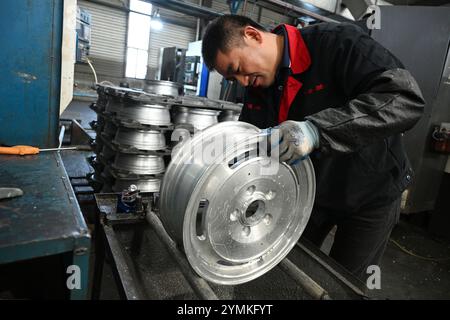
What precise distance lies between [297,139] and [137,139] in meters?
1.53

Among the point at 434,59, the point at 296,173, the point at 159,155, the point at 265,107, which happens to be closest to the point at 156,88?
the point at 159,155

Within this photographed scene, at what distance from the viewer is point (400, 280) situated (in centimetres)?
236

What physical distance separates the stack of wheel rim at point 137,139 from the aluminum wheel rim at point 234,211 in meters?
Answer: 1.23

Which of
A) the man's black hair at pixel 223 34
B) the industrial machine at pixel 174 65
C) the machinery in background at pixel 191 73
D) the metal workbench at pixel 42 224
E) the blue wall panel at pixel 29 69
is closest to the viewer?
the metal workbench at pixel 42 224

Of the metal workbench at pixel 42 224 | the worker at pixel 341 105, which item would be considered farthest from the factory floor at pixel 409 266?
the worker at pixel 341 105

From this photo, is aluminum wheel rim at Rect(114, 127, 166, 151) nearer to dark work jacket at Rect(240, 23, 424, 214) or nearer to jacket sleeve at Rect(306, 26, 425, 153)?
dark work jacket at Rect(240, 23, 424, 214)

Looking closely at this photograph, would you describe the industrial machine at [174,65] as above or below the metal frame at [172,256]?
above

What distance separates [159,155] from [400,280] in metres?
2.03

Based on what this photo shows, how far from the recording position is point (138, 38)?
882cm

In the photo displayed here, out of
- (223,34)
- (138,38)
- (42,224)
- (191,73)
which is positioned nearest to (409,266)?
(223,34)

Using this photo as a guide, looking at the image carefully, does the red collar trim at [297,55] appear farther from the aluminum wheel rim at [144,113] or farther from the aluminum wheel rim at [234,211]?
the aluminum wheel rim at [144,113]

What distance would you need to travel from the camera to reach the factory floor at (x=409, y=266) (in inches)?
86.2

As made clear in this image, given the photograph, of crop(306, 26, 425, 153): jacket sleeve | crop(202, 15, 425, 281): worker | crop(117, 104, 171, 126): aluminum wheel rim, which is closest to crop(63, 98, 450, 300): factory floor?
crop(117, 104, 171, 126): aluminum wheel rim

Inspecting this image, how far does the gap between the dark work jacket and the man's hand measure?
0.08 ft
